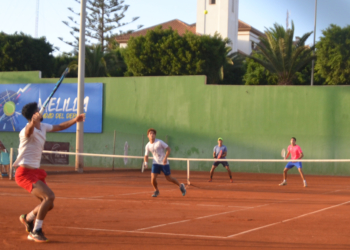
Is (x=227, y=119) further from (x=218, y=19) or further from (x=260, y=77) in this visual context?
(x=218, y=19)

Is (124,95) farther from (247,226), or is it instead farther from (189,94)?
(247,226)

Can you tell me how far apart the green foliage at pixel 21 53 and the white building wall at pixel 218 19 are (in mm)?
19687

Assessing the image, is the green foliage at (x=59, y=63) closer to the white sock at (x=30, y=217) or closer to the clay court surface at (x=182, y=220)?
the clay court surface at (x=182, y=220)

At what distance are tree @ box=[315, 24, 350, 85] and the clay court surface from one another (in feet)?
90.1

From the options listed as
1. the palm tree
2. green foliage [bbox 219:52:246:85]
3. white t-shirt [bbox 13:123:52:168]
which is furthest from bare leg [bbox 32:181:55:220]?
green foliage [bbox 219:52:246:85]

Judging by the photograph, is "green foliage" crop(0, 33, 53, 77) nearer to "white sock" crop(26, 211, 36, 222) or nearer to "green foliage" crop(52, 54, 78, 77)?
"green foliage" crop(52, 54, 78, 77)

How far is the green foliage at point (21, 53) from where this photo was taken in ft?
141

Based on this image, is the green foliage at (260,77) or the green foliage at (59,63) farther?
the green foliage at (59,63)

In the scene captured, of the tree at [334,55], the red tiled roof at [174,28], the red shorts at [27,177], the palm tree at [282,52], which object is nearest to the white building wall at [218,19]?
the red tiled roof at [174,28]

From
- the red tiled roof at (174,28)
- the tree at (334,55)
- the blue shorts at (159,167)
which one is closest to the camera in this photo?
the blue shorts at (159,167)

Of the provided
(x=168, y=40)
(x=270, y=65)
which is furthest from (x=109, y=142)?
(x=168, y=40)

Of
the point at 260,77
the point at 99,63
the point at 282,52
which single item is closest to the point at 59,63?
the point at 99,63

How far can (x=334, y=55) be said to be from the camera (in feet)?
126

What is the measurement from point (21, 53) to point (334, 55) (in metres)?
28.1
